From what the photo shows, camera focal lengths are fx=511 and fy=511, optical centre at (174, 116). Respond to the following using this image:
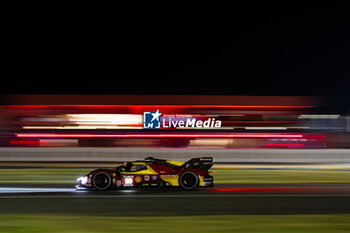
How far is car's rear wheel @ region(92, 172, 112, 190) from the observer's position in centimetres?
1280

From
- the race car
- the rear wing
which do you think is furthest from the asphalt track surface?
the rear wing

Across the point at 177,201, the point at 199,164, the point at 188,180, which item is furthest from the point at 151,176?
the point at 177,201

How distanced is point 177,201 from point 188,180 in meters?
2.12

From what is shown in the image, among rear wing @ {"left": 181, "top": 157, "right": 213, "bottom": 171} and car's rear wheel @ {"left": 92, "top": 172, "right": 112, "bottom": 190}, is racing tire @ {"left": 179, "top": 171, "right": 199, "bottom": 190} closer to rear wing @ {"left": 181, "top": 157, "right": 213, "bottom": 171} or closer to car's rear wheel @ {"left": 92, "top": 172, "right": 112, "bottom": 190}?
rear wing @ {"left": 181, "top": 157, "right": 213, "bottom": 171}

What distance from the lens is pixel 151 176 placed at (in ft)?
42.3

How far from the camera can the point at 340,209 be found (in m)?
9.84

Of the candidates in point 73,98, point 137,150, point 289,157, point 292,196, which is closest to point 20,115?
point 73,98

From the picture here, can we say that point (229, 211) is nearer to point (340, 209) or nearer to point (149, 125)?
point (340, 209)

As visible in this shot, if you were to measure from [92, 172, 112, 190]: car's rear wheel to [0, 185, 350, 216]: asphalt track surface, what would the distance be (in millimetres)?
309

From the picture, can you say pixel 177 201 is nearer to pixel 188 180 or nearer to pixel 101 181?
pixel 188 180

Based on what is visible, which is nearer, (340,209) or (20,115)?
(340,209)

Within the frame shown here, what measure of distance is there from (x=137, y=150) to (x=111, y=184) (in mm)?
14812

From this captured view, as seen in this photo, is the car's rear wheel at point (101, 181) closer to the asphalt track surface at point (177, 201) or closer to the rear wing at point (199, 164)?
the asphalt track surface at point (177, 201)

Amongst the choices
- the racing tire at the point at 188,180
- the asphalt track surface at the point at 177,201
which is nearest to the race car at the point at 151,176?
the racing tire at the point at 188,180
